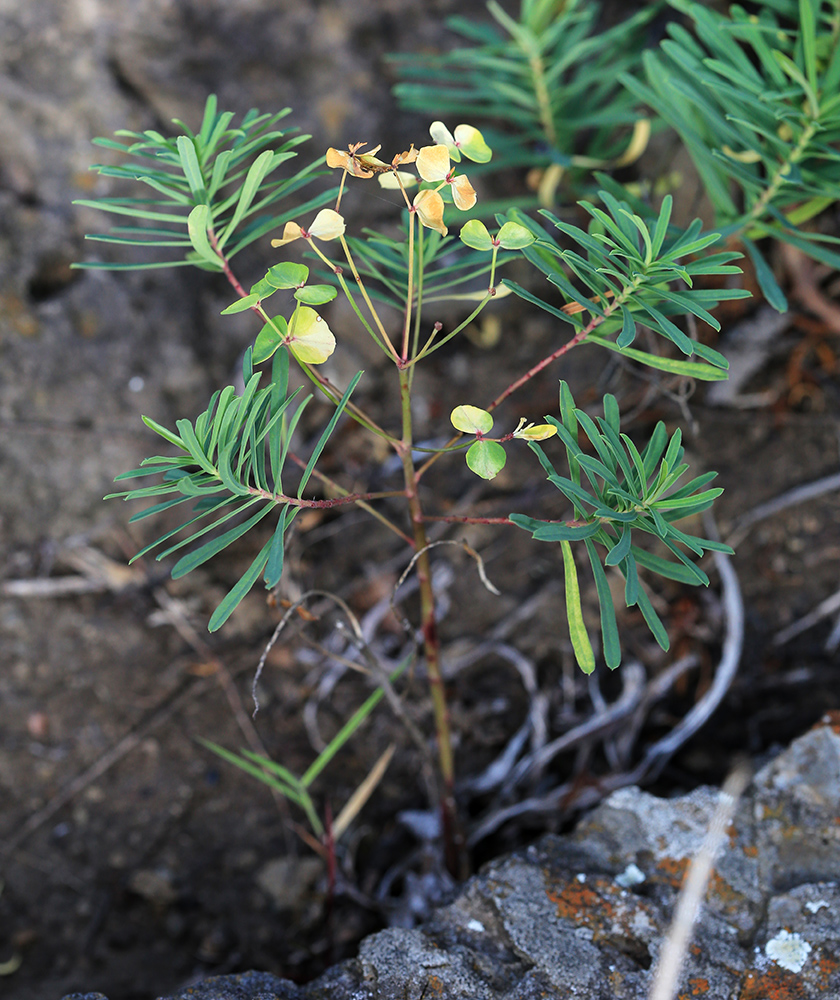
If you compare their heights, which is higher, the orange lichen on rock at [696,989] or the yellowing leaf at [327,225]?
the yellowing leaf at [327,225]

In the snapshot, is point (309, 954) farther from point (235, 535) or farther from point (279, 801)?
point (235, 535)

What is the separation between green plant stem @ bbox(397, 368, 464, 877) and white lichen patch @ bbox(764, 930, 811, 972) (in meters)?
0.57

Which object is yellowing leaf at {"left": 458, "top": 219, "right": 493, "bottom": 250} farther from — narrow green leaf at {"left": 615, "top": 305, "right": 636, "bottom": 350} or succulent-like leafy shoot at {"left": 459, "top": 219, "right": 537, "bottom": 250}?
narrow green leaf at {"left": 615, "top": 305, "right": 636, "bottom": 350}

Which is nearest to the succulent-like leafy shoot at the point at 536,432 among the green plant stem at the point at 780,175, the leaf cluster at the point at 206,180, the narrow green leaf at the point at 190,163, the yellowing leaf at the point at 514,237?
the yellowing leaf at the point at 514,237

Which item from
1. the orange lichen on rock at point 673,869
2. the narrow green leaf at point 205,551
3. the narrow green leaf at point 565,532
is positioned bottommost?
the orange lichen on rock at point 673,869

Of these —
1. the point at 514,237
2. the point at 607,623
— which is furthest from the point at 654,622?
the point at 514,237

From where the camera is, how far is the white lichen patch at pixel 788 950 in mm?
1104

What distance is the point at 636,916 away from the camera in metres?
1.19

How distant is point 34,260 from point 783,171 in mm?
1695

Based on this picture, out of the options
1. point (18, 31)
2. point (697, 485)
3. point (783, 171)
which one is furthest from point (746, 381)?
point (18, 31)

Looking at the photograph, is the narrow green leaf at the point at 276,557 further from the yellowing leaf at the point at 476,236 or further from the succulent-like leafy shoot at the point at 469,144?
the succulent-like leafy shoot at the point at 469,144

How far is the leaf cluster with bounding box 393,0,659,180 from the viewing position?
165 centimetres

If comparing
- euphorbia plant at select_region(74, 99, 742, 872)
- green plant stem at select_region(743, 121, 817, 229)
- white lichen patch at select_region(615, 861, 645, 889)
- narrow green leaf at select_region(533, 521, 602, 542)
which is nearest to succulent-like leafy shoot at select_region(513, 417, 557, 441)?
euphorbia plant at select_region(74, 99, 742, 872)

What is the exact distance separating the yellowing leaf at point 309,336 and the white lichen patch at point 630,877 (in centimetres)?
99
